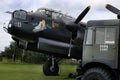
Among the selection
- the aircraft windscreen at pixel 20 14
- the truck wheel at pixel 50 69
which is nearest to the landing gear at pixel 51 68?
the truck wheel at pixel 50 69

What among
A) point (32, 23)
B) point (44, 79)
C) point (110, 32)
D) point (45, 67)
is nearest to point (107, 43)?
point (110, 32)

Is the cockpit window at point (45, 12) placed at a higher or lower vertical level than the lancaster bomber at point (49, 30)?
higher

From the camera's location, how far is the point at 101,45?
45.4ft

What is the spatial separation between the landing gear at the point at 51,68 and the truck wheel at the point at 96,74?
10.0 m

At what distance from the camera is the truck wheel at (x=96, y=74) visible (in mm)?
13336

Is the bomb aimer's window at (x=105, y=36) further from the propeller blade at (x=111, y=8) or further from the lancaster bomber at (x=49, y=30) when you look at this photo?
the lancaster bomber at (x=49, y=30)

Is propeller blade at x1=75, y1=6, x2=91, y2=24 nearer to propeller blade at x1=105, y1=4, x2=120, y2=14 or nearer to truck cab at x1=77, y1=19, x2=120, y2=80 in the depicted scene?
propeller blade at x1=105, y1=4, x2=120, y2=14

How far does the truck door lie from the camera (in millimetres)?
13508

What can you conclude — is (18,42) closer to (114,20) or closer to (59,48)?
(59,48)

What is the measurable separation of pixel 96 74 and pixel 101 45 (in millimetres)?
1146

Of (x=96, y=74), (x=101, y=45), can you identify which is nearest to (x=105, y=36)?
(x=101, y=45)

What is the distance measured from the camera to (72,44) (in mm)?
21844

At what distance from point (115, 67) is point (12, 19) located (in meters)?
10.6

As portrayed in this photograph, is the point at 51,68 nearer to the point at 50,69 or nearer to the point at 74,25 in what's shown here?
the point at 50,69
